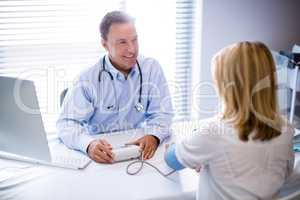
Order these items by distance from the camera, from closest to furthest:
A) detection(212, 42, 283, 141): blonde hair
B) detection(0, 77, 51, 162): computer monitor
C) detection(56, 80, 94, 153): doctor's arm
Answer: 1. detection(212, 42, 283, 141): blonde hair
2. detection(0, 77, 51, 162): computer monitor
3. detection(56, 80, 94, 153): doctor's arm

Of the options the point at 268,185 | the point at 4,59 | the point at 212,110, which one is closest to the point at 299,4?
the point at 212,110

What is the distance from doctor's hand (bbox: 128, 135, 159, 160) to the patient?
0.38 metres

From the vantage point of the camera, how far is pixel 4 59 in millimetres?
2350

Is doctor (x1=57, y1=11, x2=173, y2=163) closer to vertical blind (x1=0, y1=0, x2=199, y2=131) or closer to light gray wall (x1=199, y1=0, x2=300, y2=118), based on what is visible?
vertical blind (x1=0, y1=0, x2=199, y2=131)

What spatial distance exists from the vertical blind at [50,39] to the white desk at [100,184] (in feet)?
3.60

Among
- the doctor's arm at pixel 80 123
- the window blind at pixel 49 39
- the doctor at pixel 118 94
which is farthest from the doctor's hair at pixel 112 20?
the window blind at pixel 49 39

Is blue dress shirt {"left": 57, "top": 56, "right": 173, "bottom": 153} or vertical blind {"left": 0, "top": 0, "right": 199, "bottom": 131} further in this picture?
vertical blind {"left": 0, "top": 0, "right": 199, "bottom": 131}

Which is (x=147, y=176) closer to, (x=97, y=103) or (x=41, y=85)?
(x=97, y=103)

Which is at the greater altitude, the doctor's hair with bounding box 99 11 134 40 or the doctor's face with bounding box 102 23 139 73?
the doctor's hair with bounding box 99 11 134 40

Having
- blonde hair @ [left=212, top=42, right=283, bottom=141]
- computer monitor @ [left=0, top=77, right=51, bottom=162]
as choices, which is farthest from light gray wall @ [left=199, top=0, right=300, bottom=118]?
computer monitor @ [left=0, top=77, right=51, bottom=162]

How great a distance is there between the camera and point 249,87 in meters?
1.14

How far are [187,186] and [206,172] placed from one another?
0.12 m

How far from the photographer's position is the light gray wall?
8.28 ft

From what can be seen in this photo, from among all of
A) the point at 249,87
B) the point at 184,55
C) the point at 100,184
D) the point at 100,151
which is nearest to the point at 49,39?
the point at 184,55
